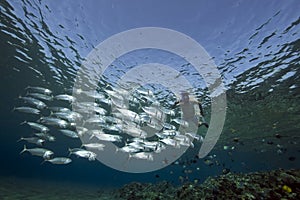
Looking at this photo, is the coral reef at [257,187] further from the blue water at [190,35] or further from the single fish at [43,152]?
the single fish at [43,152]

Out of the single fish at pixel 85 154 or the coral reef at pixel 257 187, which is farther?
the single fish at pixel 85 154

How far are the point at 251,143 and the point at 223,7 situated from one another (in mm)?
35861

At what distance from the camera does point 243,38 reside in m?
12.3

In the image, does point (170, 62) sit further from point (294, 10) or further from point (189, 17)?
point (294, 10)

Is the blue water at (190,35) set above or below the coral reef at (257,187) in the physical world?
above

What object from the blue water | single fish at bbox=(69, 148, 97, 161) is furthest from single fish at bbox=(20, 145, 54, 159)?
the blue water

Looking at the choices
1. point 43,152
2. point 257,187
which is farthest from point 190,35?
point 43,152

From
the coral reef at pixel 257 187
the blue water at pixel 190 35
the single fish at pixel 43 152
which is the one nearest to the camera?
the coral reef at pixel 257 187

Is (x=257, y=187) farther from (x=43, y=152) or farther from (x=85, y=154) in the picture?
(x=43, y=152)

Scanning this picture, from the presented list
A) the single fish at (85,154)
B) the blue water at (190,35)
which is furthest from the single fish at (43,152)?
the blue water at (190,35)

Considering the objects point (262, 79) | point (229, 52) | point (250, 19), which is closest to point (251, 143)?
Result: point (262, 79)

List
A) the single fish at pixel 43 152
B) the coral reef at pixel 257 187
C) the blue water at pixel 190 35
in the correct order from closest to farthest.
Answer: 1. the coral reef at pixel 257 187
2. the blue water at pixel 190 35
3. the single fish at pixel 43 152

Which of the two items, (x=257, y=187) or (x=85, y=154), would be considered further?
(x=85, y=154)

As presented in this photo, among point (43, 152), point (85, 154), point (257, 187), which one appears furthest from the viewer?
point (43, 152)
